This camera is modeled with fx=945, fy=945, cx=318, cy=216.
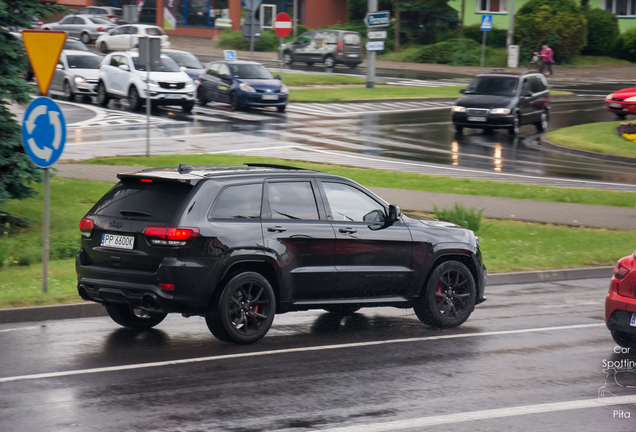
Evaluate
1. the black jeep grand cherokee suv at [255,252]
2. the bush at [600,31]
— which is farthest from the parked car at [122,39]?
the black jeep grand cherokee suv at [255,252]

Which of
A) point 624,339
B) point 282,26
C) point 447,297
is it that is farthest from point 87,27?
point 624,339

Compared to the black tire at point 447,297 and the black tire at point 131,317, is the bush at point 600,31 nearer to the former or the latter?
the black tire at point 447,297

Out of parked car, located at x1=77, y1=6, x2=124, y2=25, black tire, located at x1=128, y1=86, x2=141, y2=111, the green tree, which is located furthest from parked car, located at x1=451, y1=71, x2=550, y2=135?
parked car, located at x1=77, y1=6, x2=124, y2=25

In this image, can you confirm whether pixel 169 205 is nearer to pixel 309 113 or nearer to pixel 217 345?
pixel 217 345

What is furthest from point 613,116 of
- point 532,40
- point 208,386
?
point 208,386

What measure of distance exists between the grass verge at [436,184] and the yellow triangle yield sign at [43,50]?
10256 mm

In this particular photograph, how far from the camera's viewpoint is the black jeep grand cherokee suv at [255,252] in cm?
804

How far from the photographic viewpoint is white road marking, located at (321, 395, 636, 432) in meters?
5.99

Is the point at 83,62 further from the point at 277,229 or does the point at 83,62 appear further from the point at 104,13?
the point at 104,13

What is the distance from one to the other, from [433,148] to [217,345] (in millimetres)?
19412

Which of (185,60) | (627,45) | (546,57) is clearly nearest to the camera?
(185,60)

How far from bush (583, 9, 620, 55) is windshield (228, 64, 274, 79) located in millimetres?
33739

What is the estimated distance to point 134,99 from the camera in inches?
1297

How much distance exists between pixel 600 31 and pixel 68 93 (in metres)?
38.9
